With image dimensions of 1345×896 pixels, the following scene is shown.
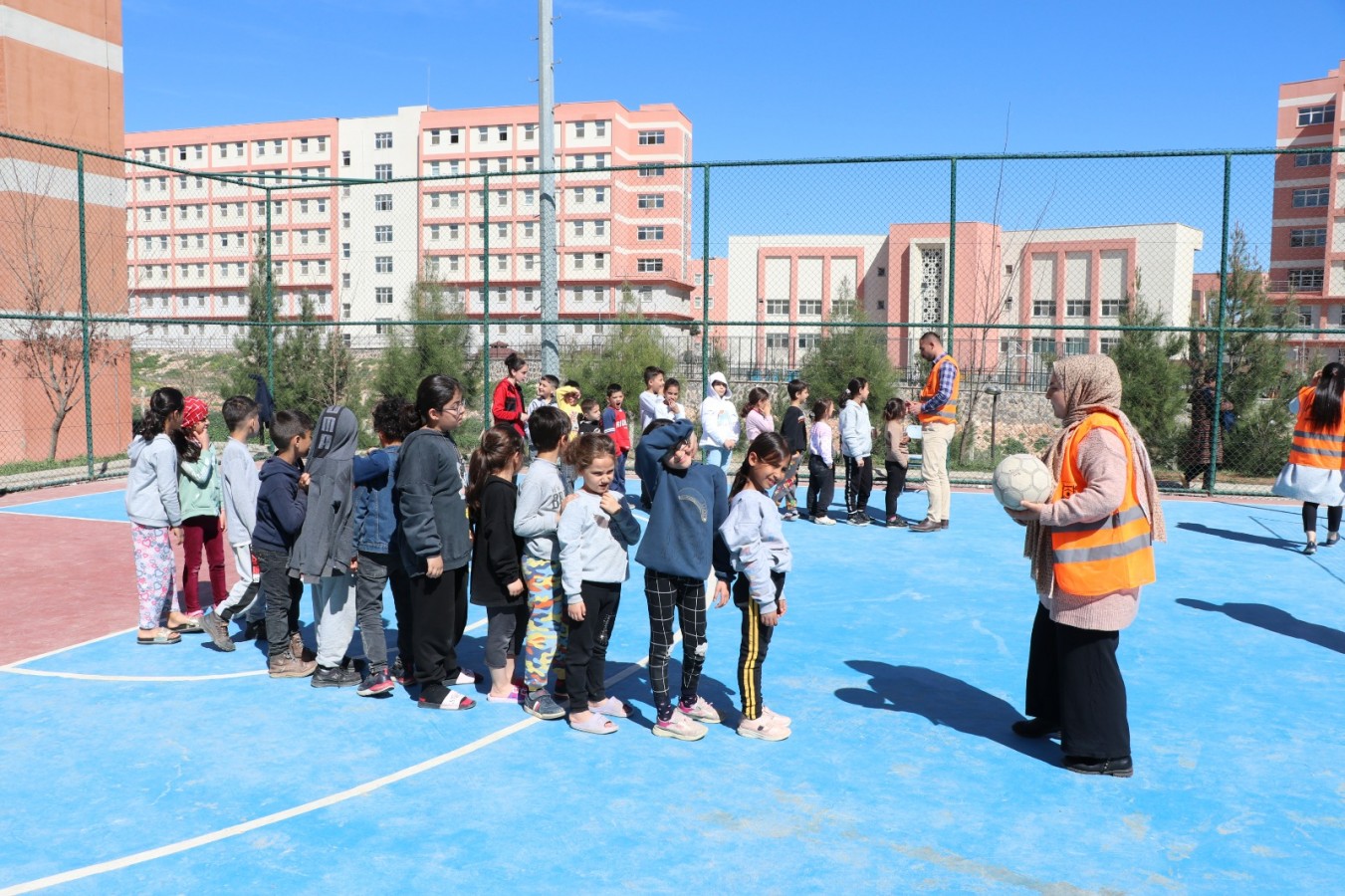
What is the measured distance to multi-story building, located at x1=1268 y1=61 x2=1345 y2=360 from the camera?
60.1 metres

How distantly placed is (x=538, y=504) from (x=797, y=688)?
1.84 m

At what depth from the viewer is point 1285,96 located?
6700 centimetres

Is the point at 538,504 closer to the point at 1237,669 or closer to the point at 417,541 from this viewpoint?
the point at 417,541

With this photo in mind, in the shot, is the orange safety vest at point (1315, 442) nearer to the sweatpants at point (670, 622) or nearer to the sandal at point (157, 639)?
the sweatpants at point (670, 622)

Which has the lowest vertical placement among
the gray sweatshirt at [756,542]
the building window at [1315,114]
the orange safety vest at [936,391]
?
the gray sweatshirt at [756,542]

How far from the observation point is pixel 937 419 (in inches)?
420

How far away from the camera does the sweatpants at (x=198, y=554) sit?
6926 millimetres

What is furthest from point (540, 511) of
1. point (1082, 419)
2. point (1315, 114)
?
point (1315, 114)

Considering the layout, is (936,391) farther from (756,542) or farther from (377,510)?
(377,510)

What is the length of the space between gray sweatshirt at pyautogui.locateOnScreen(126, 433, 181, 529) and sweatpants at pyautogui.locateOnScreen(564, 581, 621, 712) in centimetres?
293

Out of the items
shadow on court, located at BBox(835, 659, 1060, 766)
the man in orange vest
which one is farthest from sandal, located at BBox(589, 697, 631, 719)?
the man in orange vest

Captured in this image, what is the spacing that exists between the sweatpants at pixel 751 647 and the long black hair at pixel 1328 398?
6588 millimetres

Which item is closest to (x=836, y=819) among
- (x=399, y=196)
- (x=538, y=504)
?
(x=538, y=504)

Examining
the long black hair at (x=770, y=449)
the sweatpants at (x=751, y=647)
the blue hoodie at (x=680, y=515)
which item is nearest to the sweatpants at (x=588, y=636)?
the blue hoodie at (x=680, y=515)
